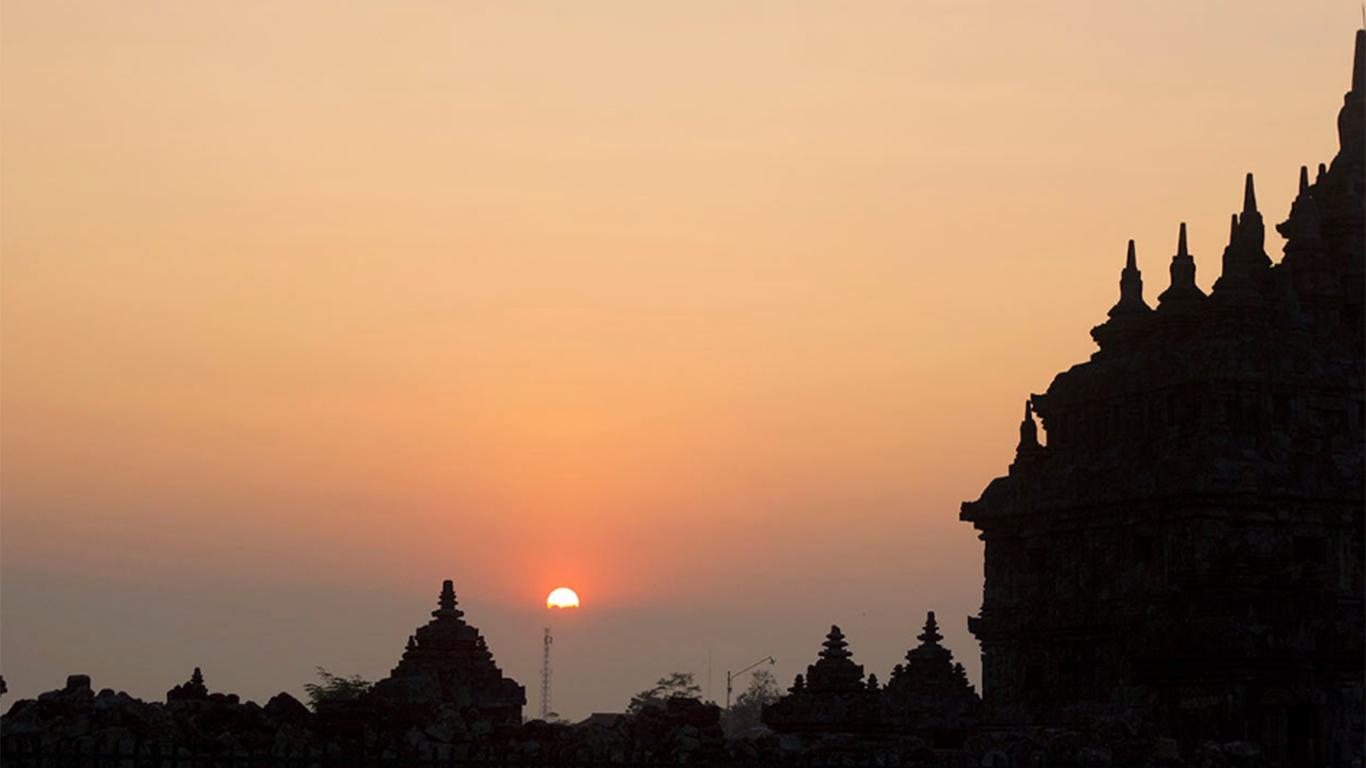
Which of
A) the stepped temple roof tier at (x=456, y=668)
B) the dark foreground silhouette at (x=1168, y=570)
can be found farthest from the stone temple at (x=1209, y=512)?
the stepped temple roof tier at (x=456, y=668)

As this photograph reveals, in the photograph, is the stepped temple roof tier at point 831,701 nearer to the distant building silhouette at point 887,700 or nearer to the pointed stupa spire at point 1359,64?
the distant building silhouette at point 887,700

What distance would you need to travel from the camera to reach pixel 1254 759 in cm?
4581

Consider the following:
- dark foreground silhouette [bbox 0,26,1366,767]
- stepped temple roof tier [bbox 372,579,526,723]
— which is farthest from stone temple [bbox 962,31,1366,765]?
stepped temple roof tier [bbox 372,579,526,723]

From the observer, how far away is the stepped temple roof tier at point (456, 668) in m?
53.3

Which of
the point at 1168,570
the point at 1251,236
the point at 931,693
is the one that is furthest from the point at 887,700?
the point at 1251,236

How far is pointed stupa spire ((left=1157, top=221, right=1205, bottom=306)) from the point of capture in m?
60.4

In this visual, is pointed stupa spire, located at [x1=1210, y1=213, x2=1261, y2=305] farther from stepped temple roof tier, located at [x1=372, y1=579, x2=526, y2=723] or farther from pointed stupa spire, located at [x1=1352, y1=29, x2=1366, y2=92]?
stepped temple roof tier, located at [x1=372, y1=579, x2=526, y2=723]

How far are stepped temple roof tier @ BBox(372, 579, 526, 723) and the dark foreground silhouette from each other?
0.18 ft

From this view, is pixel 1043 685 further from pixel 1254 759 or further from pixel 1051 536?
pixel 1254 759

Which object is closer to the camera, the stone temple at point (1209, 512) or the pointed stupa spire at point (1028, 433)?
the stone temple at point (1209, 512)

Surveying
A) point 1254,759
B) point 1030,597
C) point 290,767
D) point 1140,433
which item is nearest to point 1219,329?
point 1140,433

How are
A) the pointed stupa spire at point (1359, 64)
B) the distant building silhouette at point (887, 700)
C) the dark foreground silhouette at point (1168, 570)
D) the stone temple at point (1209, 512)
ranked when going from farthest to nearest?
the pointed stupa spire at point (1359, 64) → the distant building silhouette at point (887, 700) → the stone temple at point (1209, 512) → the dark foreground silhouette at point (1168, 570)

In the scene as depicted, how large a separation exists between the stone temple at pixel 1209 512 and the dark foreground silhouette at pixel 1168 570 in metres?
0.05

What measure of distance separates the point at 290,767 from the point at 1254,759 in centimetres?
1827
